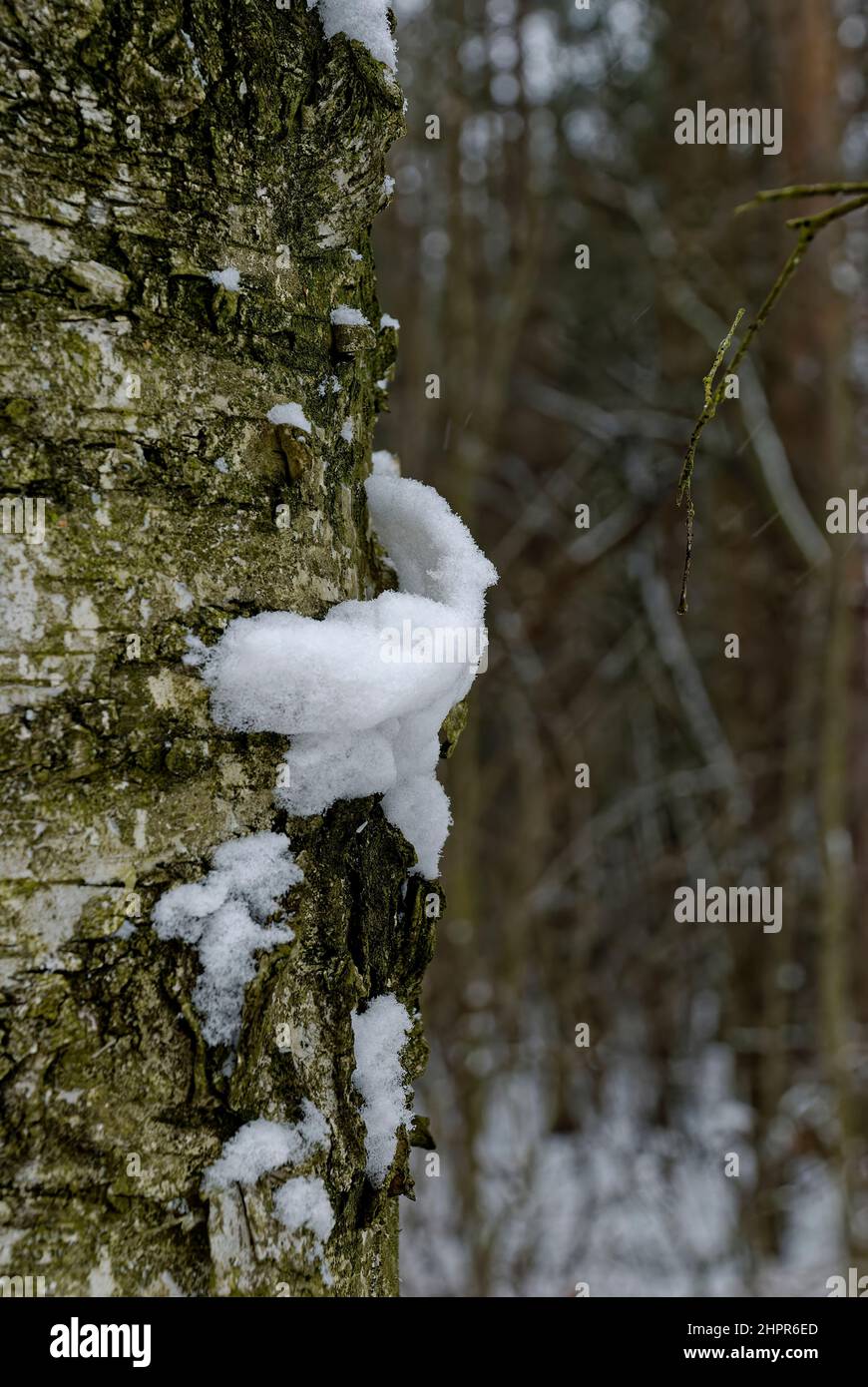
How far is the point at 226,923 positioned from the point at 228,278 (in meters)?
0.43

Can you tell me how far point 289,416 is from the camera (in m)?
0.68

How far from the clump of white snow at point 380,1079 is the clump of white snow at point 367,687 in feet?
0.41

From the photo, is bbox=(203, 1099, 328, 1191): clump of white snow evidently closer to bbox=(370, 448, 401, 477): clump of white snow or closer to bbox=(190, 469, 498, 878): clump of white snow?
bbox=(190, 469, 498, 878): clump of white snow

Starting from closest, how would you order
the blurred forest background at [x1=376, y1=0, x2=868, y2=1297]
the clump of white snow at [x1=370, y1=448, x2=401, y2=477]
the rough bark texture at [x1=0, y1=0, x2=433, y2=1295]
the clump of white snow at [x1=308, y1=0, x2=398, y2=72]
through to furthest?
the rough bark texture at [x1=0, y1=0, x2=433, y2=1295], the clump of white snow at [x1=308, y1=0, x2=398, y2=72], the clump of white snow at [x1=370, y1=448, x2=401, y2=477], the blurred forest background at [x1=376, y1=0, x2=868, y2=1297]

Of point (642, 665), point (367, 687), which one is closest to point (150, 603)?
point (367, 687)

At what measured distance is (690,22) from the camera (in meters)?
3.66

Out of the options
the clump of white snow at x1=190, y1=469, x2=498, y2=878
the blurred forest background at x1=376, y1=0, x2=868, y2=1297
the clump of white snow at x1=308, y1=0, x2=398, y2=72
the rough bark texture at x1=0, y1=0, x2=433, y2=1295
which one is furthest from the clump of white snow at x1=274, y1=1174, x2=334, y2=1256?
the blurred forest background at x1=376, y1=0, x2=868, y2=1297

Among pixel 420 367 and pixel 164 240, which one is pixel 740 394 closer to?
pixel 420 367

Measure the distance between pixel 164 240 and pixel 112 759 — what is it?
34 cm

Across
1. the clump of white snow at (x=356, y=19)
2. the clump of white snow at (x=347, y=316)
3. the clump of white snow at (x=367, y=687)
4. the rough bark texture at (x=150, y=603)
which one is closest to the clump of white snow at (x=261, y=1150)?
the rough bark texture at (x=150, y=603)

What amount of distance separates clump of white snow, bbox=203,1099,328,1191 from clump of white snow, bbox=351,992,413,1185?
6cm

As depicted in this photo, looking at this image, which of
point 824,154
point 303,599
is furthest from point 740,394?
point 303,599

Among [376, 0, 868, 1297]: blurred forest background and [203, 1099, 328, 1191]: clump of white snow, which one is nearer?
[203, 1099, 328, 1191]: clump of white snow

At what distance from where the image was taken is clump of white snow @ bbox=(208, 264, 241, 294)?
2.13ft
